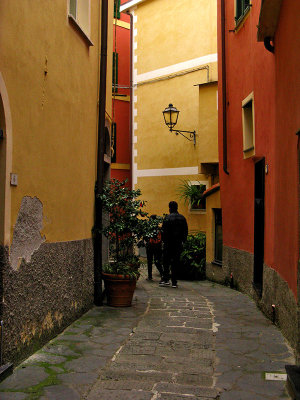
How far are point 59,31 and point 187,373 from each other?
4.04m

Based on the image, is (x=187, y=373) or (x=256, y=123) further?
(x=256, y=123)

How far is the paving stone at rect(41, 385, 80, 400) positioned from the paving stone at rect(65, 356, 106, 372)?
18.3 inches

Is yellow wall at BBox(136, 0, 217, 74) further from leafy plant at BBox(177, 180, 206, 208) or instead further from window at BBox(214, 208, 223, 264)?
window at BBox(214, 208, 223, 264)

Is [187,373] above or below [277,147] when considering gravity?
below

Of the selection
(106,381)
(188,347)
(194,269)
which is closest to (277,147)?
(188,347)

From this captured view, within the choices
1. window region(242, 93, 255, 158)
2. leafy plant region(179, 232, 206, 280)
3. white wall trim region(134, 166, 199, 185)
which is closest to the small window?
white wall trim region(134, 166, 199, 185)

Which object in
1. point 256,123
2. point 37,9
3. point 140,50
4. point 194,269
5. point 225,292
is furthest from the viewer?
point 140,50

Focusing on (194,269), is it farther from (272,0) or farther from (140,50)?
(140,50)

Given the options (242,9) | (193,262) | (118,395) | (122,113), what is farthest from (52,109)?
(122,113)

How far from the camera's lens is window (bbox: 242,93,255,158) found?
8719mm

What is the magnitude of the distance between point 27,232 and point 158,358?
1.80 m

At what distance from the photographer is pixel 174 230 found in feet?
32.9

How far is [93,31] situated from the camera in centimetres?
732

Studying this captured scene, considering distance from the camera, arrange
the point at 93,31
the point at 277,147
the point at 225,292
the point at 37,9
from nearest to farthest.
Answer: the point at 37,9 < the point at 277,147 < the point at 93,31 < the point at 225,292
